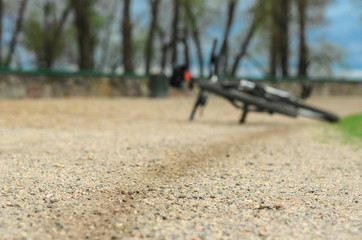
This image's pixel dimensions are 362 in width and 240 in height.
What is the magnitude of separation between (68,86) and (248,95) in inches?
362

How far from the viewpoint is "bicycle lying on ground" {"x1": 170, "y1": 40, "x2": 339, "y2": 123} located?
922 centimetres

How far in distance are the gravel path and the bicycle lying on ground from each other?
2.31 meters

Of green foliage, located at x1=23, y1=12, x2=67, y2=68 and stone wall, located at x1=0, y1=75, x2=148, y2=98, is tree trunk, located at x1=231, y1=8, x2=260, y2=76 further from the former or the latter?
green foliage, located at x1=23, y1=12, x2=67, y2=68

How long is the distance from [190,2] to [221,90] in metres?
18.5

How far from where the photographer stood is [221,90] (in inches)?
365

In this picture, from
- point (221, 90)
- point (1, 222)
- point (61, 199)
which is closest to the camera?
point (1, 222)

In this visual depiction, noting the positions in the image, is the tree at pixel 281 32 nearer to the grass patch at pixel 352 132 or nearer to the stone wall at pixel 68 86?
the stone wall at pixel 68 86

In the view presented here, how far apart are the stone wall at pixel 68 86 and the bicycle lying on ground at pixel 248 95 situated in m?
8.44

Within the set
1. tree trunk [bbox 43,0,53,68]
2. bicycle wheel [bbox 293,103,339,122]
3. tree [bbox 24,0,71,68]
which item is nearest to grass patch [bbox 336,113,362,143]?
bicycle wheel [bbox 293,103,339,122]

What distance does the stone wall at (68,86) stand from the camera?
1535 centimetres

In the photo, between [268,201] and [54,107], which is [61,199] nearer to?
[268,201]

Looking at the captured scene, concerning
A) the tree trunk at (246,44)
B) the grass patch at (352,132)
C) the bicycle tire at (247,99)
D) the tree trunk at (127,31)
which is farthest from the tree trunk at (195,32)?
the grass patch at (352,132)

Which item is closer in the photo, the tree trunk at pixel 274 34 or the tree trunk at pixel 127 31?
the tree trunk at pixel 127 31

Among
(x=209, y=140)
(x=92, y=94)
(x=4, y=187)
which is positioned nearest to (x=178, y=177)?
(x=4, y=187)
